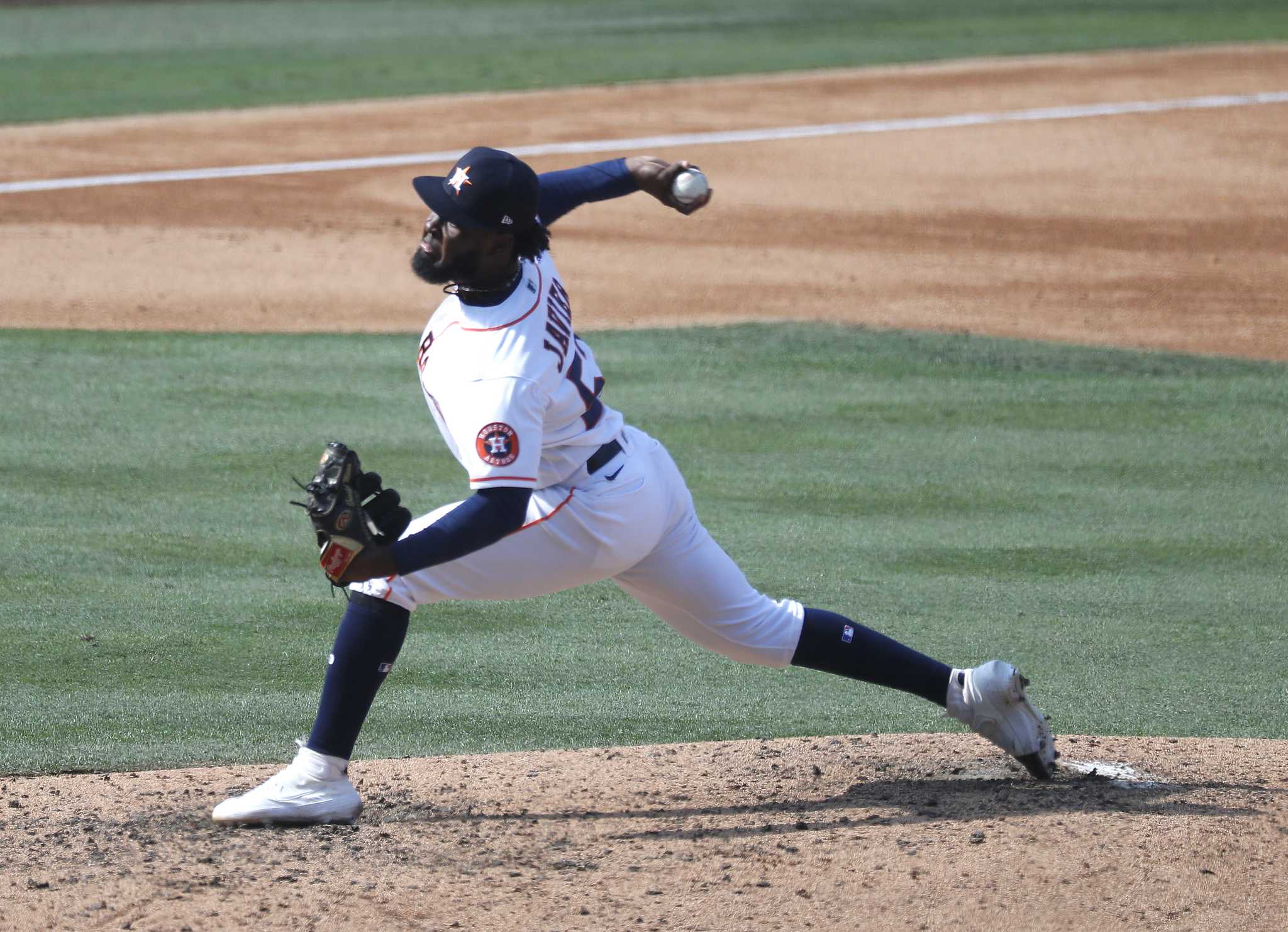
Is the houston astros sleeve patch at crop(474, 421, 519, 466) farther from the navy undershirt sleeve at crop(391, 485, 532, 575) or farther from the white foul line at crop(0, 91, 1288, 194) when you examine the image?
the white foul line at crop(0, 91, 1288, 194)

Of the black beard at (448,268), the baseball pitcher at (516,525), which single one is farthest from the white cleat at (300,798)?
the black beard at (448,268)

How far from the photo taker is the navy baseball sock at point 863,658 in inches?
167

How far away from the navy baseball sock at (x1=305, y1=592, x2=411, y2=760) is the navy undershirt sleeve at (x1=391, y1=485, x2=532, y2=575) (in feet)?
0.89

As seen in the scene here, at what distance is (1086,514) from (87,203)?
9.56 metres

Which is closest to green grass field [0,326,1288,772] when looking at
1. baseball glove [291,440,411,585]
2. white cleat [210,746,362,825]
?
white cleat [210,746,362,825]

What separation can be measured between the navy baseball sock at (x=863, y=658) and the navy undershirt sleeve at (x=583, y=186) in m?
1.19

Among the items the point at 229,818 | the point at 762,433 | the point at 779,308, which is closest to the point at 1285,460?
the point at 762,433

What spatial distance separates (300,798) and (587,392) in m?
1.12

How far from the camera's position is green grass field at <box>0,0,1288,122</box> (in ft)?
64.8

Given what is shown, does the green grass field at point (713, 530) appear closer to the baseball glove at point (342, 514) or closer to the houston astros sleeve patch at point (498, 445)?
the baseball glove at point (342, 514)

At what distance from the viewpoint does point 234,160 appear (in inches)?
611

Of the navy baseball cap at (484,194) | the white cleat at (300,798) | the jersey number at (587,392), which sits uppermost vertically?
the navy baseball cap at (484,194)

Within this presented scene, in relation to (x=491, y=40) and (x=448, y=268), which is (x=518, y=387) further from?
(x=491, y=40)

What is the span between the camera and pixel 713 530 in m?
6.86
